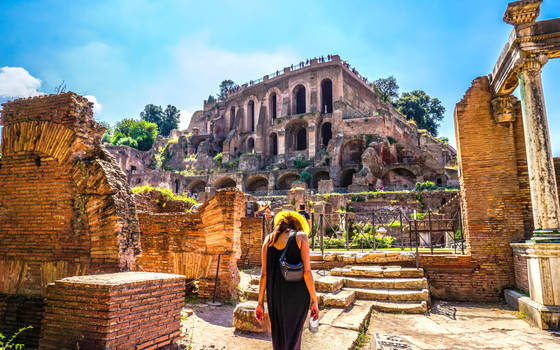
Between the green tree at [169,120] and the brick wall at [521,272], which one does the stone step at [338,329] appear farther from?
the green tree at [169,120]

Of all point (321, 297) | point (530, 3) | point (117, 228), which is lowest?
point (321, 297)

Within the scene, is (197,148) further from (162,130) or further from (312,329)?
(312,329)

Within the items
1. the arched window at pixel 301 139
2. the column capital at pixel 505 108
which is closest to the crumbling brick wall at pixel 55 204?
the column capital at pixel 505 108

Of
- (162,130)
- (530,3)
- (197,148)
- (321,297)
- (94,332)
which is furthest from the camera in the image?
(162,130)

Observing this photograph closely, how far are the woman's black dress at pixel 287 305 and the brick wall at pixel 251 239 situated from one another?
8469mm

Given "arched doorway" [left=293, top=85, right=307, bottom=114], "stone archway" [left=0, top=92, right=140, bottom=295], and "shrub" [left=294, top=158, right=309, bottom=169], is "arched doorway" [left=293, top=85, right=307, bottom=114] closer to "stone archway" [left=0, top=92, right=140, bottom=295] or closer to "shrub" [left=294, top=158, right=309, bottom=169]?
"shrub" [left=294, top=158, right=309, bottom=169]

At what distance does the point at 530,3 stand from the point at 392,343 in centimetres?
688

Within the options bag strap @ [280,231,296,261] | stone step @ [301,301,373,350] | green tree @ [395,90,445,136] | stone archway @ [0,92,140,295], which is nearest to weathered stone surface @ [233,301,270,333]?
stone step @ [301,301,373,350]

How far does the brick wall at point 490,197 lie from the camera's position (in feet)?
25.2

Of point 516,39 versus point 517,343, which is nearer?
point 517,343

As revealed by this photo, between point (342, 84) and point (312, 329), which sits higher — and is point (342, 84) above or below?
above

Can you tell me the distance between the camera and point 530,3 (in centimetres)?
654

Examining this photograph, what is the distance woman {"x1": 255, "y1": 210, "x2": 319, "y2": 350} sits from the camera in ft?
9.61

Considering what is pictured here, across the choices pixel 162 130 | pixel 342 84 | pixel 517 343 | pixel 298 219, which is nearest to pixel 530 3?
pixel 517 343
